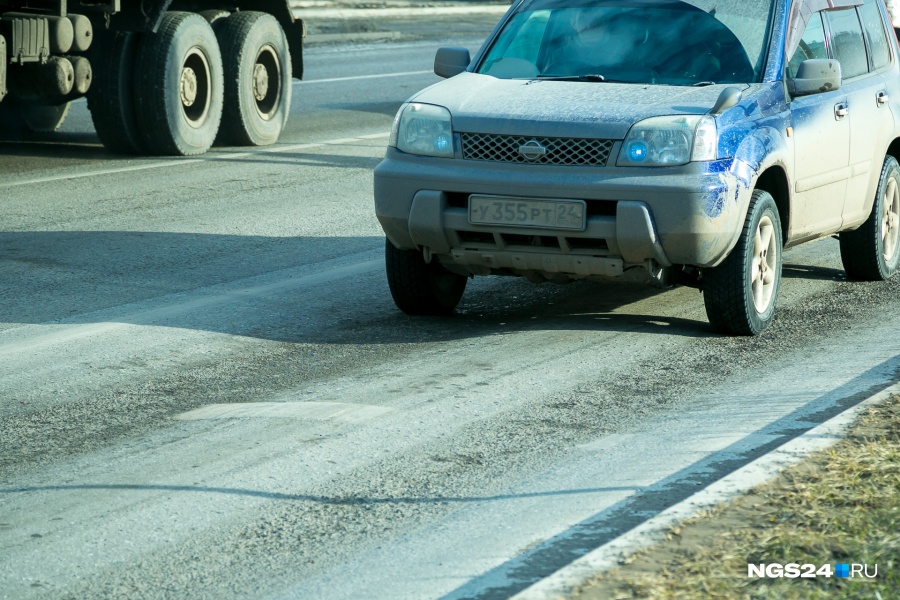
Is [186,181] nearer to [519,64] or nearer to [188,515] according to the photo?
[519,64]

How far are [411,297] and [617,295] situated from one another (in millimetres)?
1302

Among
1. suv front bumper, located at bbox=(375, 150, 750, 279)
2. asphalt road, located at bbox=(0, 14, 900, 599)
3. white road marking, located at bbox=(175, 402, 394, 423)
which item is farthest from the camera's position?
suv front bumper, located at bbox=(375, 150, 750, 279)

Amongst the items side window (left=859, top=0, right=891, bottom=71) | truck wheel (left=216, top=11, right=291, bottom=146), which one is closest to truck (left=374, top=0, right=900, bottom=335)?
side window (left=859, top=0, right=891, bottom=71)

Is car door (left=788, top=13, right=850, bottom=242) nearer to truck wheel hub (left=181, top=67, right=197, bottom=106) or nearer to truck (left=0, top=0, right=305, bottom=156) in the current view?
truck (left=0, top=0, right=305, bottom=156)

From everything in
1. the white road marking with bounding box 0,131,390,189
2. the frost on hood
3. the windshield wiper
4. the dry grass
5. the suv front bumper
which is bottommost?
the white road marking with bounding box 0,131,390,189

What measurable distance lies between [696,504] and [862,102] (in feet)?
13.9

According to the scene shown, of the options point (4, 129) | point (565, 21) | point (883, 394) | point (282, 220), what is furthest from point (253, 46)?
point (883, 394)

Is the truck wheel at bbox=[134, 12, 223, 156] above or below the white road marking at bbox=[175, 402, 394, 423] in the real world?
above

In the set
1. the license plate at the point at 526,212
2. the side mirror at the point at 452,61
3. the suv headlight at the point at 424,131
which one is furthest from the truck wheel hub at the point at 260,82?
the license plate at the point at 526,212

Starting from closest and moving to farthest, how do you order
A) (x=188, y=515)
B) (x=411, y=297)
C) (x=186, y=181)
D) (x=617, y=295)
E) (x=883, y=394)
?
(x=188, y=515) → (x=883, y=394) → (x=411, y=297) → (x=617, y=295) → (x=186, y=181)

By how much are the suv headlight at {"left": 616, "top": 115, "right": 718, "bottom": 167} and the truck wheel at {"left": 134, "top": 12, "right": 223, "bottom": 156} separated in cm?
728

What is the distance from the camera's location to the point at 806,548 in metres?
3.95

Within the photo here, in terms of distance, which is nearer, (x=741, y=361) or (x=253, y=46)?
(x=741, y=361)

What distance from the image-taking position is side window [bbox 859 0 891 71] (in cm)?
841
